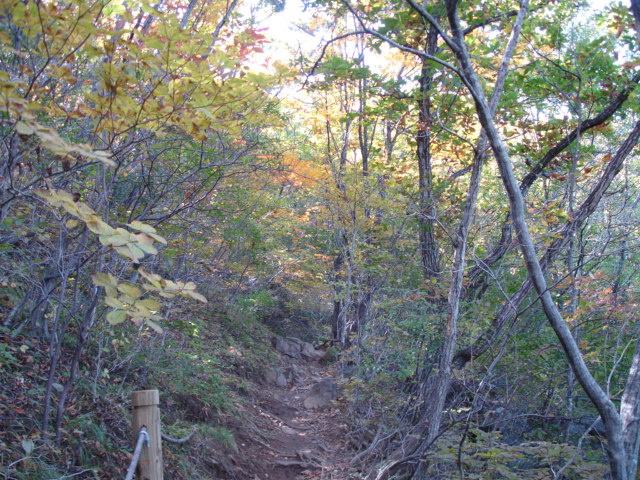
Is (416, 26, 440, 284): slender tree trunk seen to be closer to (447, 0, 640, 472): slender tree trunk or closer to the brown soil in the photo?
the brown soil

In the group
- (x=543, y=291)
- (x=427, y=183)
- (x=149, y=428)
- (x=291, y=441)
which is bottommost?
(x=291, y=441)

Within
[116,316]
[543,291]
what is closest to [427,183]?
[543,291]

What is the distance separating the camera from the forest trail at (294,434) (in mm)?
6027

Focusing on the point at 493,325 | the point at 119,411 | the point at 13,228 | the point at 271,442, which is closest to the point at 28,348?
the point at 119,411

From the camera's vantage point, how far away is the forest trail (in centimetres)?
603

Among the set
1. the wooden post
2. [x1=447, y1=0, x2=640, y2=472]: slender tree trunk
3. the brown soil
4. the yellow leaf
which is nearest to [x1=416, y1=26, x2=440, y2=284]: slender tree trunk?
the brown soil

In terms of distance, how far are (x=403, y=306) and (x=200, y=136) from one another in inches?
183

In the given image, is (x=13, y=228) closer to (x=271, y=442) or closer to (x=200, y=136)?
(x=200, y=136)

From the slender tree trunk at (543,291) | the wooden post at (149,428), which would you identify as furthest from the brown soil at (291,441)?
the slender tree trunk at (543,291)

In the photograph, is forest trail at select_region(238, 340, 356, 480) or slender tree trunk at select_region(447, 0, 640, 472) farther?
forest trail at select_region(238, 340, 356, 480)

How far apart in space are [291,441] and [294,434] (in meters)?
0.35

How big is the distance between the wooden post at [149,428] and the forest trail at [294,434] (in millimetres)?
3299

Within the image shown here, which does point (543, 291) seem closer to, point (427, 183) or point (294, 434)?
point (427, 183)

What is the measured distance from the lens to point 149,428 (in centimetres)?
268
